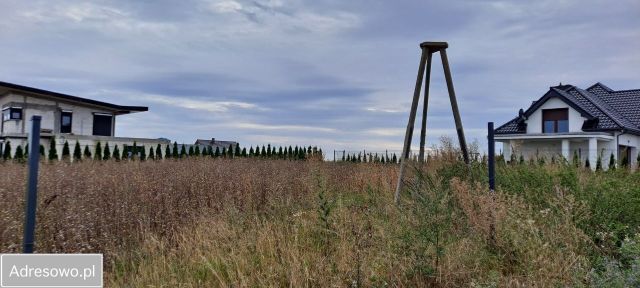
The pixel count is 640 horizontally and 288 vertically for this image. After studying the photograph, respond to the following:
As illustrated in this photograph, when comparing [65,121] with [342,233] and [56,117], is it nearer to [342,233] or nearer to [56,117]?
[56,117]

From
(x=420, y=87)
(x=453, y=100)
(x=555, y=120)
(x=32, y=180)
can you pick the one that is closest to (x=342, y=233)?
(x=32, y=180)

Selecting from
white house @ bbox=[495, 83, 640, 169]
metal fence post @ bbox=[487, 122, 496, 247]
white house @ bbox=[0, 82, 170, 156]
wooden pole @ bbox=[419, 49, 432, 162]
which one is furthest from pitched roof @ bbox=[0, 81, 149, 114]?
metal fence post @ bbox=[487, 122, 496, 247]

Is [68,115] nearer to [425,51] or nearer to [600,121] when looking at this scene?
[425,51]

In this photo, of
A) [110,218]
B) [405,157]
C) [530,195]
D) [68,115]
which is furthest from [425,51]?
[68,115]

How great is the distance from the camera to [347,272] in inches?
116

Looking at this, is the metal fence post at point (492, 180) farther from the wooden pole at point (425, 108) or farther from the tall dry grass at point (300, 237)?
the wooden pole at point (425, 108)

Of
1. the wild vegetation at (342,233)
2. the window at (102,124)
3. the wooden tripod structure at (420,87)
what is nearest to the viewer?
the wild vegetation at (342,233)

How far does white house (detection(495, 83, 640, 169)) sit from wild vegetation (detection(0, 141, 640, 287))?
17.5 metres

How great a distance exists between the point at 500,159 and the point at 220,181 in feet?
17.8

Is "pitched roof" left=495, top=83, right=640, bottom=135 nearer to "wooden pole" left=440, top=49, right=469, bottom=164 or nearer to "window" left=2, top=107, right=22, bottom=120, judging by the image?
"wooden pole" left=440, top=49, right=469, bottom=164

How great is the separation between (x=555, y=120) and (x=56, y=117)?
27388mm

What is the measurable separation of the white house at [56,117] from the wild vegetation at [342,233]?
55.4 ft

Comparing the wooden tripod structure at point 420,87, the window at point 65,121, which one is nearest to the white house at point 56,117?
the window at point 65,121

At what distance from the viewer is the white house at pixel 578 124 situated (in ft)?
69.5
